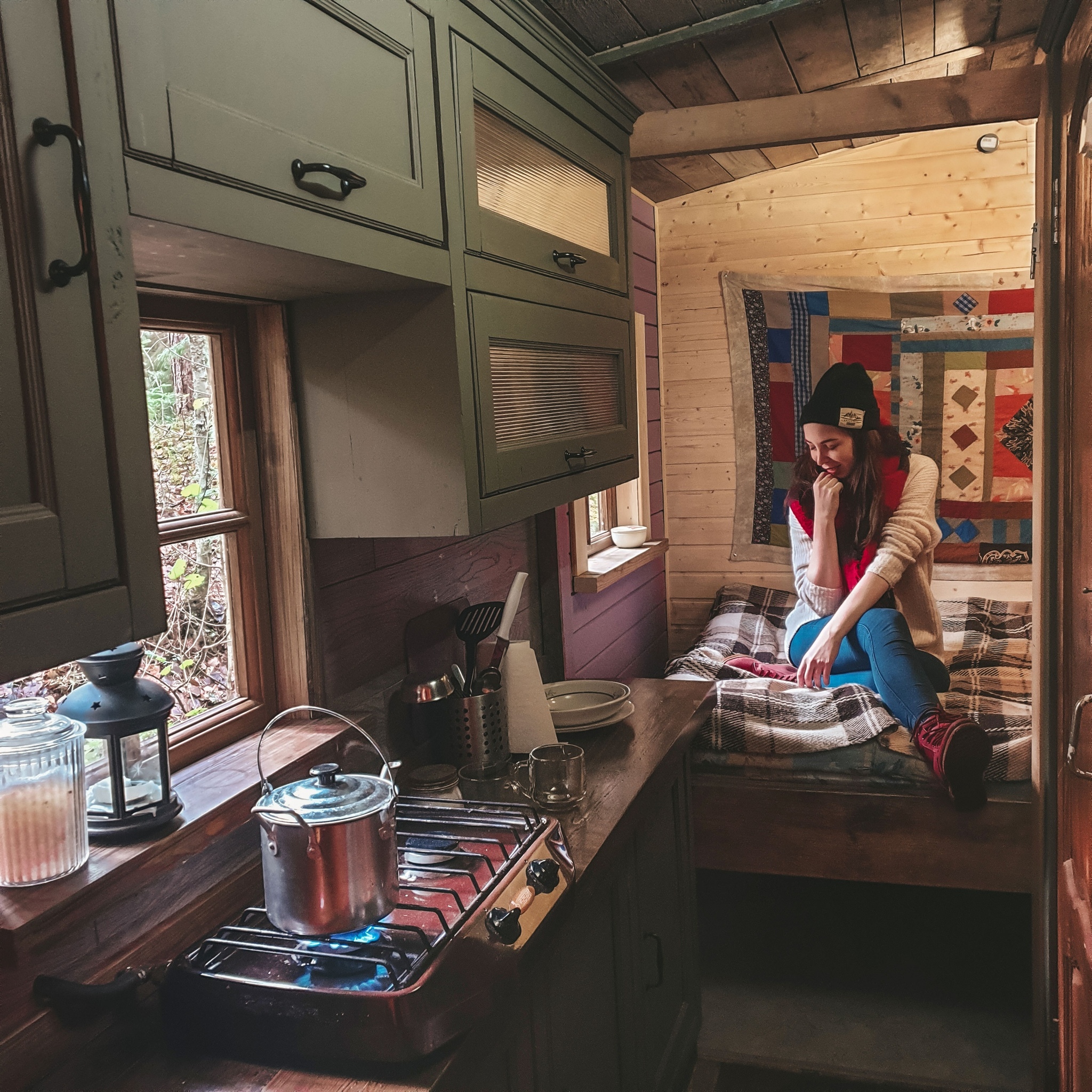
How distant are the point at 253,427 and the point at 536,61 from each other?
32.8 inches

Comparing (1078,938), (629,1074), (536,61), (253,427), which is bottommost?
(629,1074)

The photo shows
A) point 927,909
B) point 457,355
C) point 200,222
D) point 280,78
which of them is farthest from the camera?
point 927,909

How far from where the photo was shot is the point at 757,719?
2797mm

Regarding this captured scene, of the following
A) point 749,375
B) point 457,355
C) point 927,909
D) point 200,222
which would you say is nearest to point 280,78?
point 200,222

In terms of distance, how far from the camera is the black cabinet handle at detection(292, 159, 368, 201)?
3.59ft

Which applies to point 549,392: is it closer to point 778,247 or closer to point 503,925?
point 503,925

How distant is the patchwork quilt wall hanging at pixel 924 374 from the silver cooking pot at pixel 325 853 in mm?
3504

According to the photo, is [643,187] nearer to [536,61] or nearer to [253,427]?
[536,61]

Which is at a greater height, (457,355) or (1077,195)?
(1077,195)

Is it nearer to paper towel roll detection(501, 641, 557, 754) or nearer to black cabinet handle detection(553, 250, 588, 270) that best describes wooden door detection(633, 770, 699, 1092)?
paper towel roll detection(501, 641, 557, 754)

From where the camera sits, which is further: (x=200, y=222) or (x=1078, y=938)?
(x=1078, y=938)

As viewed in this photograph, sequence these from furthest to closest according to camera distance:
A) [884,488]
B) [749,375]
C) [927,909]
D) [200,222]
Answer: [749,375], [884,488], [927,909], [200,222]

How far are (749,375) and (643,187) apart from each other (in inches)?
36.6

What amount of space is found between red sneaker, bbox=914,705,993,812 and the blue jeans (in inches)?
8.6
